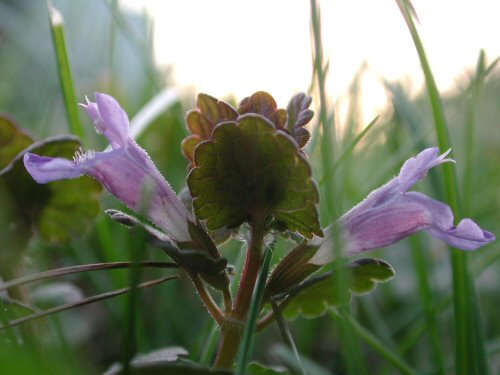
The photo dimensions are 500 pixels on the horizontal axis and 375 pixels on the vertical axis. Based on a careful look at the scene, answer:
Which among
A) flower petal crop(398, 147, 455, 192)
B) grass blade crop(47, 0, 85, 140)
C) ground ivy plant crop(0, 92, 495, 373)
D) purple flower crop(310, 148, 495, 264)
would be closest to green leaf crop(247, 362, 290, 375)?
ground ivy plant crop(0, 92, 495, 373)

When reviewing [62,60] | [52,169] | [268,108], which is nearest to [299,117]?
[268,108]

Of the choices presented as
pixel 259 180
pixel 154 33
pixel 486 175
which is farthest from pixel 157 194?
pixel 486 175

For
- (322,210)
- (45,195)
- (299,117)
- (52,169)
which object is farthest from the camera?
(322,210)

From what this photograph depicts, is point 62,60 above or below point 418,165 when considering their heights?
above

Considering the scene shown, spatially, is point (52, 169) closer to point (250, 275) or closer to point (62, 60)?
point (250, 275)

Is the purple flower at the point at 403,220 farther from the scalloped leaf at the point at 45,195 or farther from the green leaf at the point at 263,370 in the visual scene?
the scalloped leaf at the point at 45,195

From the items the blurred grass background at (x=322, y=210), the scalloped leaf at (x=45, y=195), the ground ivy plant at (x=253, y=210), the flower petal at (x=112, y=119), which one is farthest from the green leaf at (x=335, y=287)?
the scalloped leaf at (x=45, y=195)
